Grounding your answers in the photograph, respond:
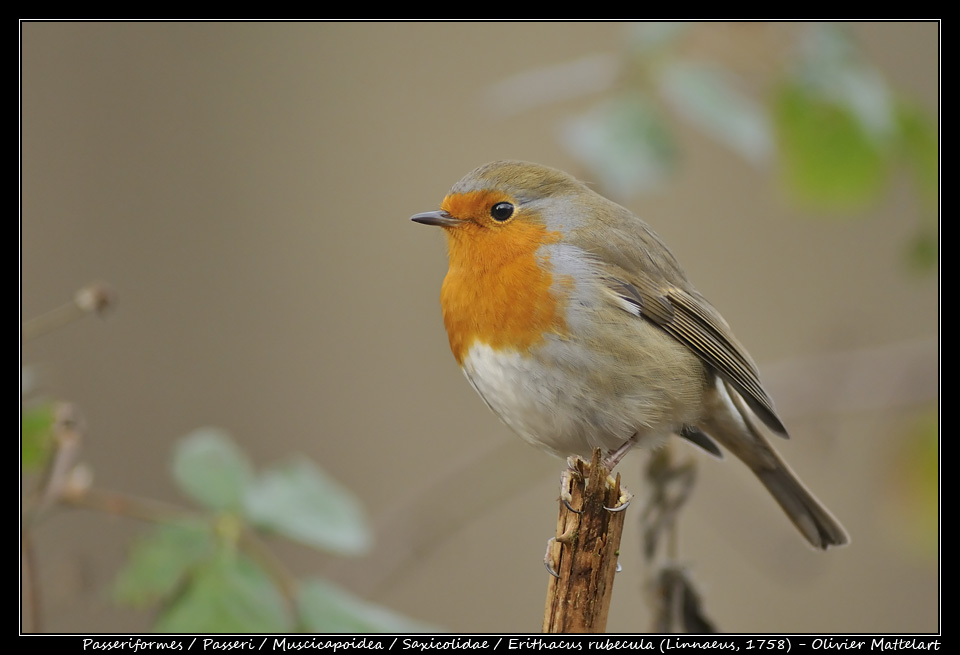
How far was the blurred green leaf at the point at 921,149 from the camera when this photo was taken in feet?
8.58

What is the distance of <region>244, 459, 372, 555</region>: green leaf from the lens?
207 centimetres

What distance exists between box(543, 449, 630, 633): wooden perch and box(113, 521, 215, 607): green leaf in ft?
2.48

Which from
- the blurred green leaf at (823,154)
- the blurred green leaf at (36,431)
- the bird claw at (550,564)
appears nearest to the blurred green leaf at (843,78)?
the blurred green leaf at (823,154)

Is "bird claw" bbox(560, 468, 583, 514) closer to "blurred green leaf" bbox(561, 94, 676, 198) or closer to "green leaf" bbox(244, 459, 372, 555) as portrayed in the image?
"green leaf" bbox(244, 459, 372, 555)

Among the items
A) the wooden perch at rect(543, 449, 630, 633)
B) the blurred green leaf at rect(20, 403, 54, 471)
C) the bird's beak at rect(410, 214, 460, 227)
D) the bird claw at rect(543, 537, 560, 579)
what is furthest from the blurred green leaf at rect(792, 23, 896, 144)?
the blurred green leaf at rect(20, 403, 54, 471)

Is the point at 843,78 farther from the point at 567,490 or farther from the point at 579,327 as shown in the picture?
the point at 567,490

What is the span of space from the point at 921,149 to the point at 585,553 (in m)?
1.57

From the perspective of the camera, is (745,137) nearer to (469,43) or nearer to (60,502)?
(60,502)

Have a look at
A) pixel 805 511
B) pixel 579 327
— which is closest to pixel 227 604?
pixel 579 327

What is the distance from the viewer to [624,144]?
2.42 metres

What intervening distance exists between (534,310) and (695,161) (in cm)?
337

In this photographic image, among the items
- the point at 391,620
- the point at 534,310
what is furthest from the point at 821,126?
the point at 391,620

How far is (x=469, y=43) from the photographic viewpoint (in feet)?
18.7

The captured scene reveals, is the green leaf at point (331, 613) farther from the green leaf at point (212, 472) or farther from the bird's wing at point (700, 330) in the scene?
the bird's wing at point (700, 330)
